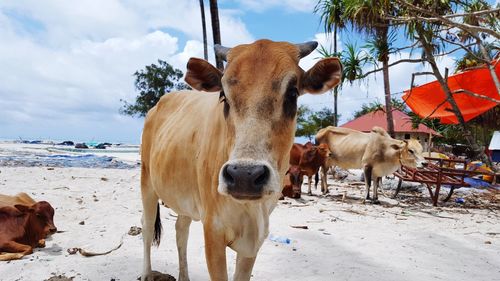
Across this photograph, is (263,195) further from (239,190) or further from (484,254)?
(484,254)

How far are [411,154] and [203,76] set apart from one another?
886cm

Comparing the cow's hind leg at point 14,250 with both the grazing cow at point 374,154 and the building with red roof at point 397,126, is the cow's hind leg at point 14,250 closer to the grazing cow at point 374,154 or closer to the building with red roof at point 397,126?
the grazing cow at point 374,154

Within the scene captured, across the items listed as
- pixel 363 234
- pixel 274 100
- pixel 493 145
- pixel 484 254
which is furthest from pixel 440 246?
pixel 493 145

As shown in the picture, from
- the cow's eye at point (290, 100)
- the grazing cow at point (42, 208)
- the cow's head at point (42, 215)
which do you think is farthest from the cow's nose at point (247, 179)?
the grazing cow at point (42, 208)

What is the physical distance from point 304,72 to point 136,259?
3.12 metres

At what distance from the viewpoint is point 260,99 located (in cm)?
219

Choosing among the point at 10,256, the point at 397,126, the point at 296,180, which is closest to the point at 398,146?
the point at 296,180

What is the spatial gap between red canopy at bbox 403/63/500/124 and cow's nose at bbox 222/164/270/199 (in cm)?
749

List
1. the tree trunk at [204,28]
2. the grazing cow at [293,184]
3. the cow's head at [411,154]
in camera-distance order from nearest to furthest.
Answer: the grazing cow at [293,184] < the cow's head at [411,154] < the tree trunk at [204,28]

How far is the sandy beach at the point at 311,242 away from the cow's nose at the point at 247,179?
2.42 m

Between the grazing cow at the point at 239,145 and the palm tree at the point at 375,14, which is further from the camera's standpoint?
the palm tree at the point at 375,14

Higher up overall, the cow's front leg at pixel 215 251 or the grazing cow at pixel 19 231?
the cow's front leg at pixel 215 251

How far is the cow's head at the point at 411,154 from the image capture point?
10.1m

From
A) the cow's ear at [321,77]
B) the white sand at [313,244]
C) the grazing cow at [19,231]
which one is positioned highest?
the cow's ear at [321,77]
